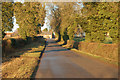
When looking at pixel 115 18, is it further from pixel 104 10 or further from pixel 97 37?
pixel 97 37

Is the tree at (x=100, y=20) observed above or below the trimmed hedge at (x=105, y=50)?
above

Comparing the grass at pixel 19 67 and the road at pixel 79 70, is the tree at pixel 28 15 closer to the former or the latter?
the grass at pixel 19 67

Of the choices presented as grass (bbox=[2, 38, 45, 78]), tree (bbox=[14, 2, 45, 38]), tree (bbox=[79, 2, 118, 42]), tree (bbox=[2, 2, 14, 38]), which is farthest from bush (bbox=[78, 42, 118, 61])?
tree (bbox=[2, 2, 14, 38])

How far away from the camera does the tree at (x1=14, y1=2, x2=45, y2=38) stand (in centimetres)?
1642

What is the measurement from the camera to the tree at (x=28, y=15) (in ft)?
53.9

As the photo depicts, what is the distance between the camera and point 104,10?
53.7ft

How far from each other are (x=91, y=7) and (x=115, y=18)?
19.0 feet

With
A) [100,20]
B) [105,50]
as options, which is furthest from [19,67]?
[100,20]

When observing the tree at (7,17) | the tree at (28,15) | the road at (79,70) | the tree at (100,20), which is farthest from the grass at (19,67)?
the tree at (100,20)

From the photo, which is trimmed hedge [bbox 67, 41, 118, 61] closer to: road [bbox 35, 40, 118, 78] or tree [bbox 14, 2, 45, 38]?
road [bbox 35, 40, 118, 78]

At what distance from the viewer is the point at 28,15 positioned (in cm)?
1666

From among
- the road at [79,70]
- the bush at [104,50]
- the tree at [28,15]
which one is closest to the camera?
the road at [79,70]

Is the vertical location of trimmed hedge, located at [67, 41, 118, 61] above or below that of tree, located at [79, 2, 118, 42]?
below

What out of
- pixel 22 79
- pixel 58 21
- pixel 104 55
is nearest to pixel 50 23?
pixel 58 21
